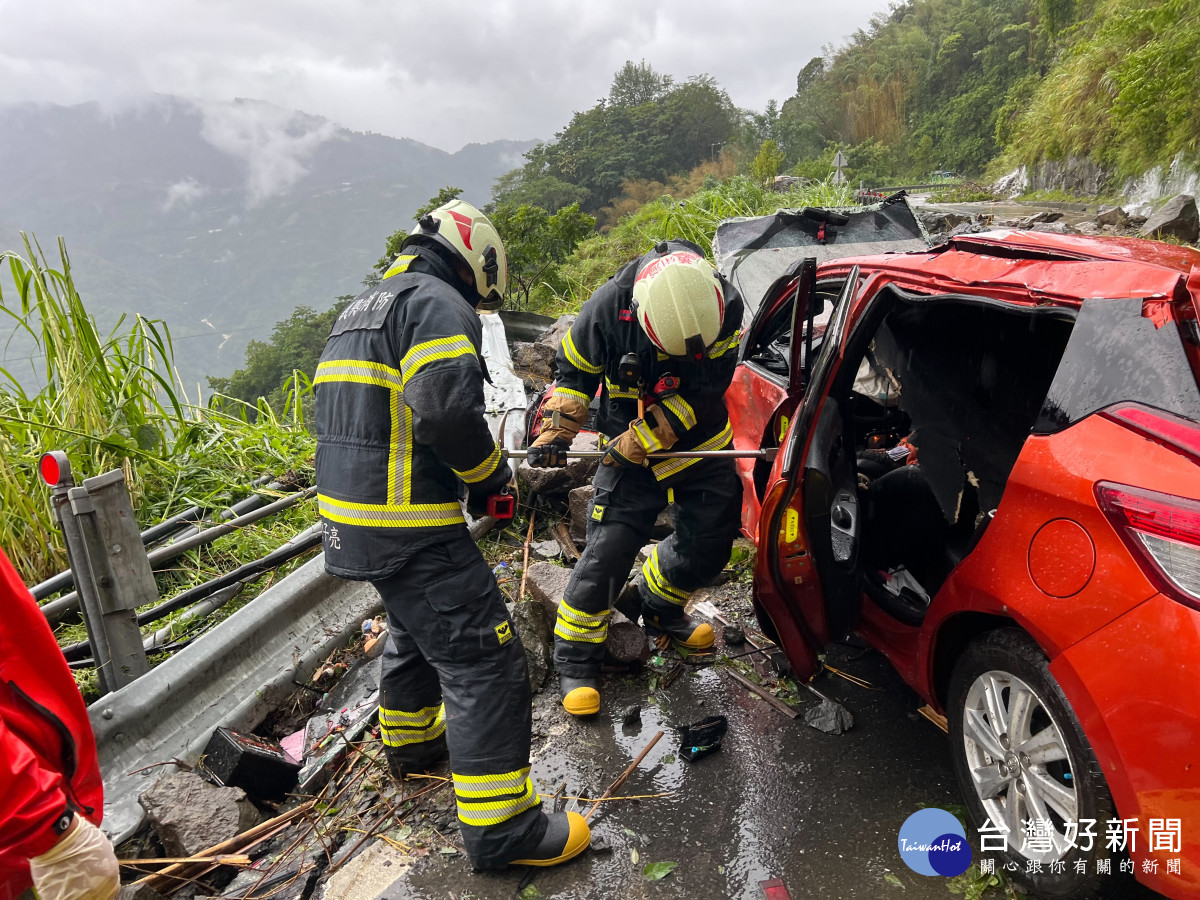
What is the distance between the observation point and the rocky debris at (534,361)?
21.0 ft

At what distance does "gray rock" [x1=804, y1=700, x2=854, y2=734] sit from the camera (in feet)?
8.63

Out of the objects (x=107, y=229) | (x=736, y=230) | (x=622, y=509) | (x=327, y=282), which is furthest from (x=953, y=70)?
(x=107, y=229)

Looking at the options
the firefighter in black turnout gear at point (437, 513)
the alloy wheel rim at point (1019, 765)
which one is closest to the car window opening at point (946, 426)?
the alloy wheel rim at point (1019, 765)

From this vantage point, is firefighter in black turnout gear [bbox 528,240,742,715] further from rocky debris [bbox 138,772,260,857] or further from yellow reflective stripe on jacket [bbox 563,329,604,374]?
rocky debris [bbox 138,772,260,857]

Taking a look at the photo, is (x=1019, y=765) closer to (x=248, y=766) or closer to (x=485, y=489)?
(x=485, y=489)

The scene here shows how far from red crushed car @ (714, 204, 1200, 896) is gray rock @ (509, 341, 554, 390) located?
3.53 m

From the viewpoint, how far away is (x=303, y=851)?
2375 mm

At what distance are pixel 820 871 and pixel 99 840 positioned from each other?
6.21 ft

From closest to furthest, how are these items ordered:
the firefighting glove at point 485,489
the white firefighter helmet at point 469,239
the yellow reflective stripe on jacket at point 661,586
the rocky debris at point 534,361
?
1. the firefighting glove at point 485,489
2. the white firefighter helmet at point 469,239
3. the yellow reflective stripe on jacket at point 661,586
4. the rocky debris at point 534,361

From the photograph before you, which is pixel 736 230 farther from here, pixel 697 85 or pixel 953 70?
pixel 697 85

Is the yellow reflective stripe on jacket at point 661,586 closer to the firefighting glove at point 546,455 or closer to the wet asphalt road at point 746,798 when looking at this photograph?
the wet asphalt road at point 746,798

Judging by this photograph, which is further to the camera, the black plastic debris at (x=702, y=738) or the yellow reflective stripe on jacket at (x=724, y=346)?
the yellow reflective stripe on jacket at (x=724, y=346)

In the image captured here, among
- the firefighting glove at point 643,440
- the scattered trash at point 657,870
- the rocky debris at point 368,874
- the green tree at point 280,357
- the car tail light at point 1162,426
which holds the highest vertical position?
the car tail light at point 1162,426

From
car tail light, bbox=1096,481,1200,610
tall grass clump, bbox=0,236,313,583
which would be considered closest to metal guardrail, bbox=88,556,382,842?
tall grass clump, bbox=0,236,313,583
